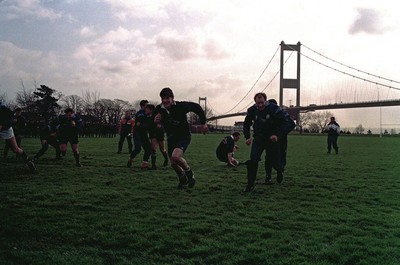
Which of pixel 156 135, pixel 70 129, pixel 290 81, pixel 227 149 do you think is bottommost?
pixel 227 149

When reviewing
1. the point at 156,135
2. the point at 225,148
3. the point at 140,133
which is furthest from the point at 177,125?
the point at 225,148

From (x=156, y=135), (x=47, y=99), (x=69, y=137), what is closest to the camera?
(x=69, y=137)

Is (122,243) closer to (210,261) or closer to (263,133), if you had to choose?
(210,261)

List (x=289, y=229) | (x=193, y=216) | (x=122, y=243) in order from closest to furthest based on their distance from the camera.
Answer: (x=122, y=243), (x=289, y=229), (x=193, y=216)

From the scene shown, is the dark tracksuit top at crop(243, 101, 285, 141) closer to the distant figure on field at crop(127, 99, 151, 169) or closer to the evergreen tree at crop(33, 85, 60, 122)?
the distant figure on field at crop(127, 99, 151, 169)

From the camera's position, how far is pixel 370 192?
23.2 feet

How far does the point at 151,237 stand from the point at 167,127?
3.35 m

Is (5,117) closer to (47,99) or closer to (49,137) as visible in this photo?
(49,137)

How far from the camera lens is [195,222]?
15.1 ft

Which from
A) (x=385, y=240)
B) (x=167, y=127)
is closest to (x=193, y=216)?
(x=385, y=240)

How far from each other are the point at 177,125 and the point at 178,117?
0.15 m

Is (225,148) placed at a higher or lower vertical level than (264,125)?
lower

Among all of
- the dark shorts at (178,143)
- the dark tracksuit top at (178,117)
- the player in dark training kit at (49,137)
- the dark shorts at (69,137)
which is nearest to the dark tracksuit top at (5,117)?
the dark shorts at (69,137)

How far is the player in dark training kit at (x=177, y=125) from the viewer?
6.94 metres
